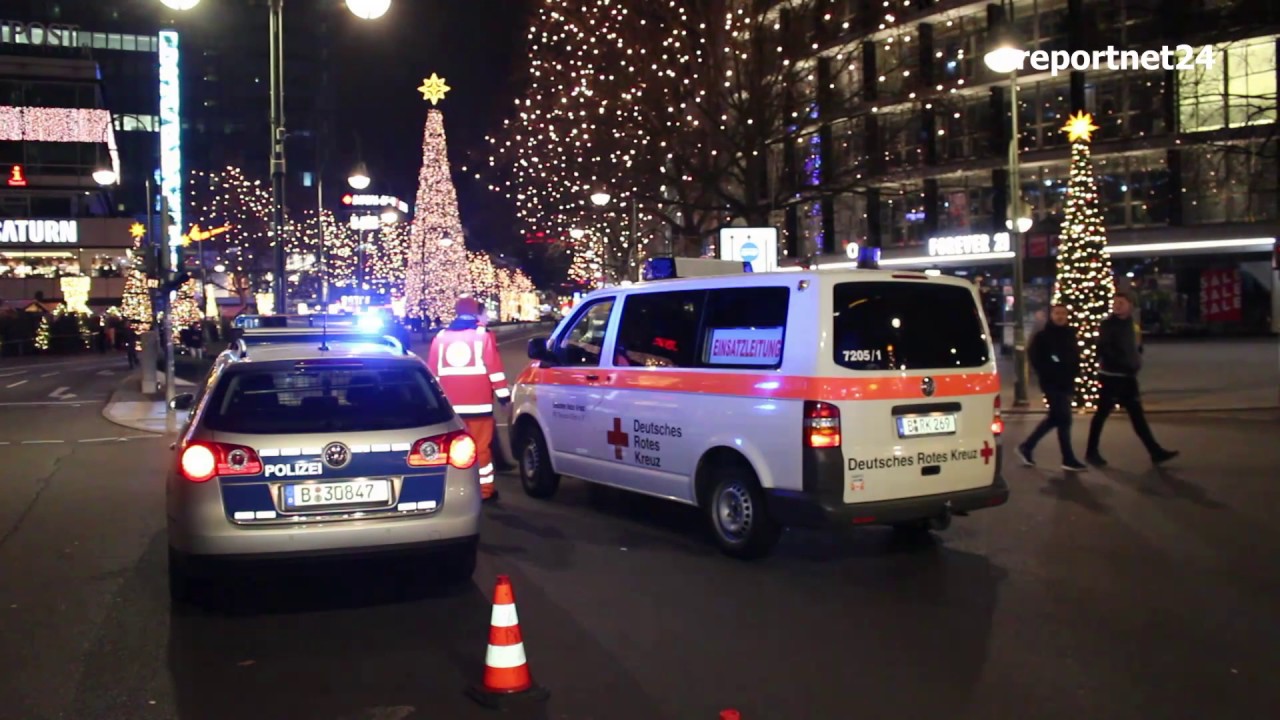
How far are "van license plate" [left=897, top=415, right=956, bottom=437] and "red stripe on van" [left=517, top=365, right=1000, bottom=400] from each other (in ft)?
0.50

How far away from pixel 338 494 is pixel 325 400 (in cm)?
73

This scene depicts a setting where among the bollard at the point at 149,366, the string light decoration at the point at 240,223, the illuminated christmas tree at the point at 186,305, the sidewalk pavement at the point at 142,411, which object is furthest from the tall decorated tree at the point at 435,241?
the bollard at the point at 149,366

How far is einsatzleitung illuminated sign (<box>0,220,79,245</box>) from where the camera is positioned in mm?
57156

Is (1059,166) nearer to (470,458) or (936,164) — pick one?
(936,164)

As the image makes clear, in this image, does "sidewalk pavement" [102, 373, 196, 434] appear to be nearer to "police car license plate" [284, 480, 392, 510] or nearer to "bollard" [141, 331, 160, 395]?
"bollard" [141, 331, 160, 395]

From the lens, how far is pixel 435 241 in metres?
49.0

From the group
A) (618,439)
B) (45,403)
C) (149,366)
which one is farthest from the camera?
(149,366)

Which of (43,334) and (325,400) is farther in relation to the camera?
(43,334)

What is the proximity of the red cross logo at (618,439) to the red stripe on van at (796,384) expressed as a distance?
0.33 metres

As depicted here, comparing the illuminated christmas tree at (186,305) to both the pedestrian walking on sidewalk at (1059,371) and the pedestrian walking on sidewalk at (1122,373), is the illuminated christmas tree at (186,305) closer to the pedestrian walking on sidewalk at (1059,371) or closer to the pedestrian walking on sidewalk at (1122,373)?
the pedestrian walking on sidewalk at (1059,371)

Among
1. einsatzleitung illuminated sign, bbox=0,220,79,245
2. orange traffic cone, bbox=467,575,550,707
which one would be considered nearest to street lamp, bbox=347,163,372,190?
orange traffic cone, bbox=467,575,550,707

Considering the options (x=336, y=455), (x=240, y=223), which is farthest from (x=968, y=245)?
(x=336, y=455)

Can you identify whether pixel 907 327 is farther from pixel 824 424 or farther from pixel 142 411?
pixel 142 411

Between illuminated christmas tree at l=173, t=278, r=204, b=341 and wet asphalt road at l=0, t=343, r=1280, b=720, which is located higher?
illuminated christmas tree at l=173, t=278, r=204, b=341
